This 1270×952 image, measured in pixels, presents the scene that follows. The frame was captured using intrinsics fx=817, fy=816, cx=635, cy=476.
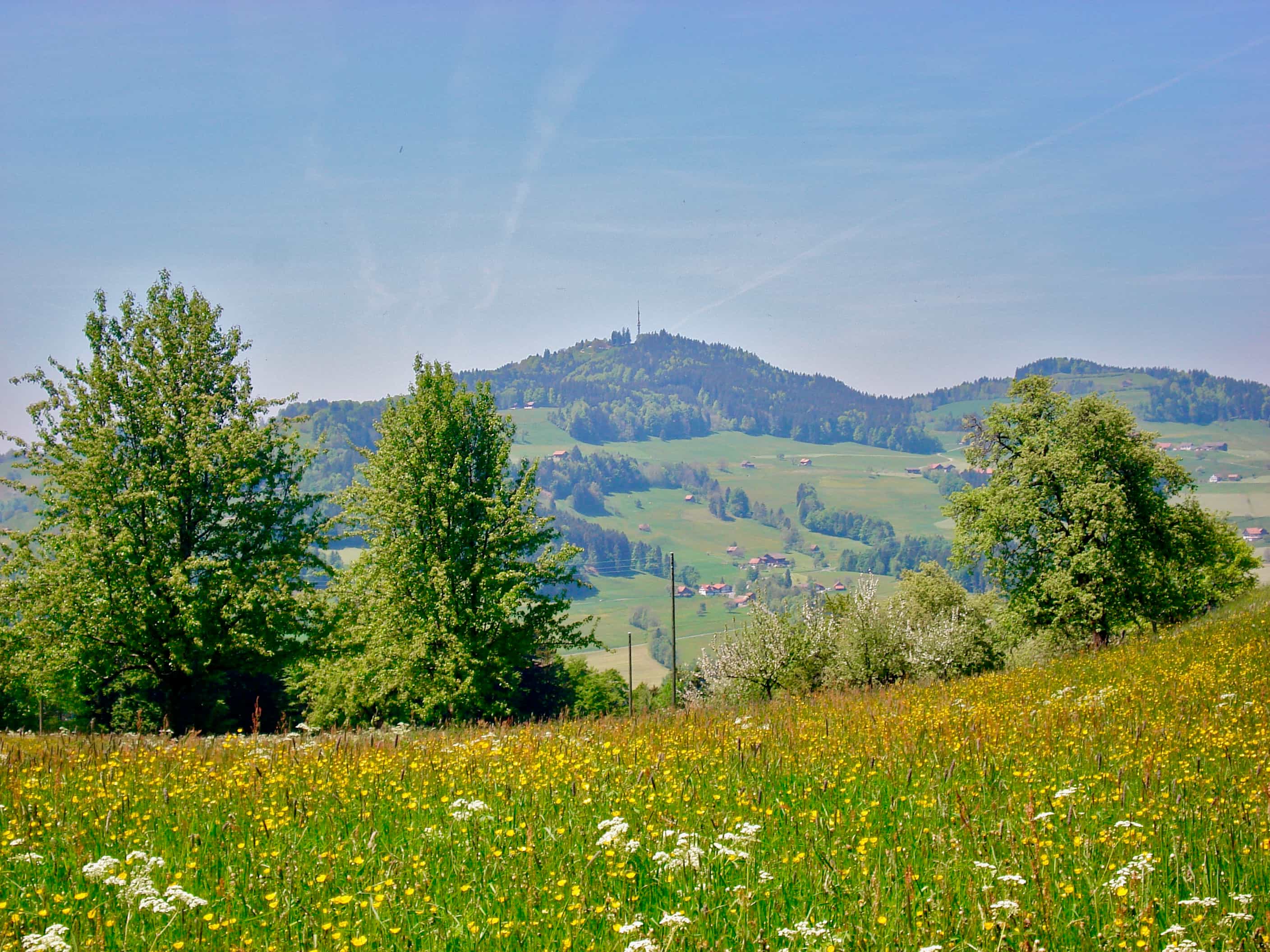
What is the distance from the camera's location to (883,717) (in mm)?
10562

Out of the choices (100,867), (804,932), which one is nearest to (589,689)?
(100,867)

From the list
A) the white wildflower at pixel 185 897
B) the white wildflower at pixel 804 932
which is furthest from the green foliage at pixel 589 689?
the white wildflower at pixel 804 932

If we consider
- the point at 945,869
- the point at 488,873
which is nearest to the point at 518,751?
the point at 488,873

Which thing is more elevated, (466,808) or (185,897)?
(185,897)

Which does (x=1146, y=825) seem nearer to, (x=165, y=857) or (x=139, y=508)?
(x=165, y=857)

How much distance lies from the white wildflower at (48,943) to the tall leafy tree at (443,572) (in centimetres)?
2340

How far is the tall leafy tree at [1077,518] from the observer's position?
3569 centimetres

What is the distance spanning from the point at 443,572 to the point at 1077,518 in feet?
90.2

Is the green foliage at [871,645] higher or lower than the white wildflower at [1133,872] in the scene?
lower

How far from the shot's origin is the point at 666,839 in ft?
18.3

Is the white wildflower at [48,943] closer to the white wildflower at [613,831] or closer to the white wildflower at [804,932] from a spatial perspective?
the white wildflower at [613,831]

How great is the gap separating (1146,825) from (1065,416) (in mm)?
35792

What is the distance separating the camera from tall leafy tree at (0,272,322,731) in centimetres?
2328

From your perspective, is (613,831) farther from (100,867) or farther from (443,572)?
(443,572)
